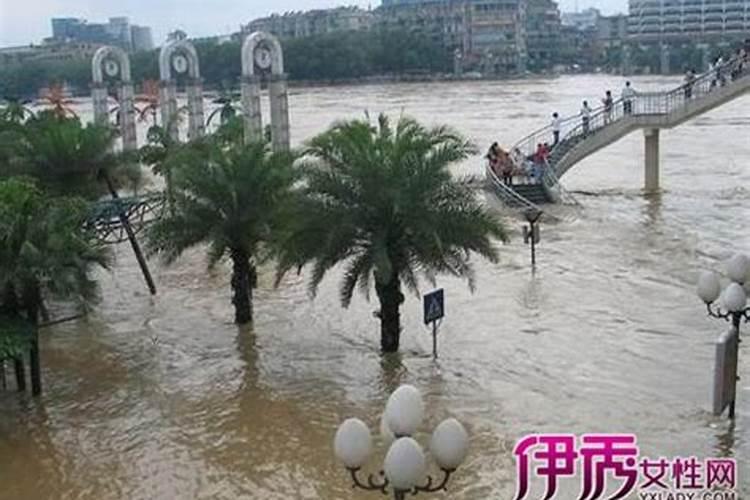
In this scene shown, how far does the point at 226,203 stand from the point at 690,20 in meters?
178

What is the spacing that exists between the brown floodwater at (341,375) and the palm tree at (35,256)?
1.64m

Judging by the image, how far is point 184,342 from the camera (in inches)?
789

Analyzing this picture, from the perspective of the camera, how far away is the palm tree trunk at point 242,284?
1981 centimetres

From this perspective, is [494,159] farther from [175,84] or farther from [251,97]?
[175,84]

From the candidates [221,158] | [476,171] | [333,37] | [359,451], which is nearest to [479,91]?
[333,37]

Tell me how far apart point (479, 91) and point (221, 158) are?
4418 inches

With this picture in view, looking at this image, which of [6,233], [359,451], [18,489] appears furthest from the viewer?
[6,233]

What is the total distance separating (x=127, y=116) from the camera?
47969 millimetres

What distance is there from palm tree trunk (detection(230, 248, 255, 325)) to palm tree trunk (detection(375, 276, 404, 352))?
9.89 ft

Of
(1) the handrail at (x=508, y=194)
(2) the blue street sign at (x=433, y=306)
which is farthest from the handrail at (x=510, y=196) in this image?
(2) the blue street sign at (x=433, y=306)

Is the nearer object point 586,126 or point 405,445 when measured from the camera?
point 405,445

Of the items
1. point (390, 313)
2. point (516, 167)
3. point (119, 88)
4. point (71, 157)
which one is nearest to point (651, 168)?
point (516, 167)

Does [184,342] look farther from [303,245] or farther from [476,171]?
[476,171]

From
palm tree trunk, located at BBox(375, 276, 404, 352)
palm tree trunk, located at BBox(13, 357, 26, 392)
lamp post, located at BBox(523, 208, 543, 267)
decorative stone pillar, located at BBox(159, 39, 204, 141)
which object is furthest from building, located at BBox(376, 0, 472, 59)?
palm tree trunk, located at BBox(13, 357, 26, 392)
